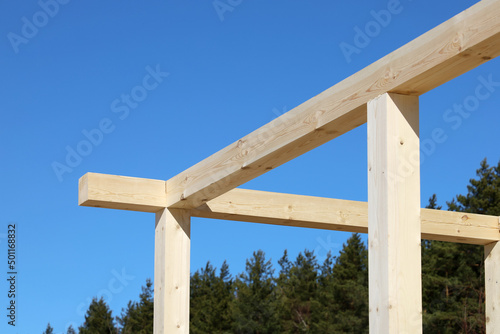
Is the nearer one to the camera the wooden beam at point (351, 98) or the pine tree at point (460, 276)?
the wooden beam at point (351, 98)

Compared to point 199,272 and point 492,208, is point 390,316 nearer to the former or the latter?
point 492,208

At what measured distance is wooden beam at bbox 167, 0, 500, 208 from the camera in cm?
302

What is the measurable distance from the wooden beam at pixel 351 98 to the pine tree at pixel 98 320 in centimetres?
2530

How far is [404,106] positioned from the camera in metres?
3.41

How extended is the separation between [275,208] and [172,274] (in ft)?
3.55

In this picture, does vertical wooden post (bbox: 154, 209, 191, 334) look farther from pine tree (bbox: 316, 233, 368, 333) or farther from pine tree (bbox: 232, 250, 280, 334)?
pine tree (bbox: 232, 250, 280, 334)

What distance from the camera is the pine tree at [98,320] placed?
29.2 m

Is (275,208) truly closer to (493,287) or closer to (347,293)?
(493,287)

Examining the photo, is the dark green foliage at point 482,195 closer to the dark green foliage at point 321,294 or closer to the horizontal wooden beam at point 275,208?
the dark green foliage at point 321,294

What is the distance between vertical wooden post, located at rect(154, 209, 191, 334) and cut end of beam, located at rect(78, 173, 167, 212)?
0.15m

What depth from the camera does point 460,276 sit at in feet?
63.7

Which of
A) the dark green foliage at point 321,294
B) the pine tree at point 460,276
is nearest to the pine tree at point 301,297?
the dark green foliage at point 321,294

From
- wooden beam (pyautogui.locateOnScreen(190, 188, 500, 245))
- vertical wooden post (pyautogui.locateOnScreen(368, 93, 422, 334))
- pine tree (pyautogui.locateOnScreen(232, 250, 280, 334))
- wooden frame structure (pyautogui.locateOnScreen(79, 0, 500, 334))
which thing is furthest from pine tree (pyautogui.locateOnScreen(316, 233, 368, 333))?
vertical wooden post (pyautogui.locateOnScreen(368, 93, 422, 334))

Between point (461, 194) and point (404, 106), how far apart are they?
18.4 m
